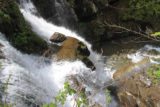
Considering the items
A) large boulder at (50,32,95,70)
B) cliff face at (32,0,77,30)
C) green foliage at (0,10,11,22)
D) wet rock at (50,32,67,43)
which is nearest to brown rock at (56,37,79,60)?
large boulder at (50,32,95,70)

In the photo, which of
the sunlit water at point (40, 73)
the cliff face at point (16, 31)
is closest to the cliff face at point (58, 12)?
the sunlit water at point (40, 73)

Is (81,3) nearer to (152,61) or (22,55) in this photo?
(22,55)

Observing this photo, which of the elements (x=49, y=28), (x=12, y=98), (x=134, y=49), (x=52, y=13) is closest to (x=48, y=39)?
(x=49, y=28)

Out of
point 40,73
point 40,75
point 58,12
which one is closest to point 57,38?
point 40,73

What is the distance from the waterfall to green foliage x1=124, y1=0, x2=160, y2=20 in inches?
111

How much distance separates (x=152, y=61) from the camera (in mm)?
8188

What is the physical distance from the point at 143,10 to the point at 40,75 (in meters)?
5.96

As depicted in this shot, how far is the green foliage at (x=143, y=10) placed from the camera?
1313 centimetres

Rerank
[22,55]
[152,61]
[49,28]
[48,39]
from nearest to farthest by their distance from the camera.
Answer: [152,61], [22,55], [48,39], [49,28]

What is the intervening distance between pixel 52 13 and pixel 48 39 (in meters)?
1.88

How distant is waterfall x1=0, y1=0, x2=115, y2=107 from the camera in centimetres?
678

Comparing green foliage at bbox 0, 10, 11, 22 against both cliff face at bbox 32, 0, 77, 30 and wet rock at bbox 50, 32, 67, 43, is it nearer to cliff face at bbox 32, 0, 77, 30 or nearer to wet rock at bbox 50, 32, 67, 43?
wet rock at bbox 50, 32, 67, 43

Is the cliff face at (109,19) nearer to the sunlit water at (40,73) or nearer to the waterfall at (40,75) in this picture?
the sunlit water at (40,73)

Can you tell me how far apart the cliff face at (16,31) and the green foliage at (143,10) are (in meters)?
4.46
